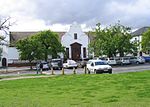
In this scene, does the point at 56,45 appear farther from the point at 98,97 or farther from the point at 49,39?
the point at 98,97

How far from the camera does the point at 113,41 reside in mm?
77875

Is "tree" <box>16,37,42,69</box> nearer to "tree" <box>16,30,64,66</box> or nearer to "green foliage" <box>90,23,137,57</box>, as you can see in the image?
"tree" <box>16,30,64,66</box>

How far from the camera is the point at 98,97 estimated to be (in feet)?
58.8

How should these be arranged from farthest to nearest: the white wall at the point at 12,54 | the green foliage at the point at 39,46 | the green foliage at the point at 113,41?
the white wall at the point at 12,54 → the green foliage at the point at 113,41 → the green foliage at the point at 39,46

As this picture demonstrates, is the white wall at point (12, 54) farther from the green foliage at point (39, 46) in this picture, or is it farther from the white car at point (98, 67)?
the white car at point (98, 67)

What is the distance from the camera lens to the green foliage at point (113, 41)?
7850 cm

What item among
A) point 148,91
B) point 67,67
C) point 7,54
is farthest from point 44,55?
point 148,91

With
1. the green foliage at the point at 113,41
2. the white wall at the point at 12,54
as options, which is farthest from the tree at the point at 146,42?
the white wall at the point at 12,54

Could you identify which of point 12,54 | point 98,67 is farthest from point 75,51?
point 98,67

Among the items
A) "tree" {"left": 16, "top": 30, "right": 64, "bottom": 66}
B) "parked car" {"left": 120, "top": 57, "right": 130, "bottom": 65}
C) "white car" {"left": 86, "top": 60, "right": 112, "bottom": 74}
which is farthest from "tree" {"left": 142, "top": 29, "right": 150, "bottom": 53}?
"white car" {"left": 86, "top": 60, "right": 112, "bottom": 74}

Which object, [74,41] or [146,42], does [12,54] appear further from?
[146,42]

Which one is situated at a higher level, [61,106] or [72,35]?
[72,35]

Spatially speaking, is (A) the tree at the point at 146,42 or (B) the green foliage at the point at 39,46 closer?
(B) the green foliage at the point at 39,46

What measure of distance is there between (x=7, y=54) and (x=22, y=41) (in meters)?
21.2
